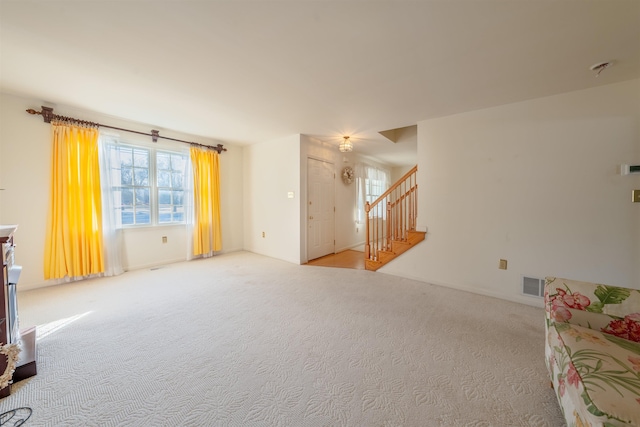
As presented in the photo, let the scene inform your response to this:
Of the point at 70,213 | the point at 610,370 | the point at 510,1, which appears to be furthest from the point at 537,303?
the point at 70,213

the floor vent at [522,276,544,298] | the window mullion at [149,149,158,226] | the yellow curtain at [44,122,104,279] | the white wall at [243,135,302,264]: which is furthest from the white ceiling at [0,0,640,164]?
the floor vent at [522,276,544,298]

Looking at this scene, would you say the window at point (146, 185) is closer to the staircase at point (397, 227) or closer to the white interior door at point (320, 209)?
the white interior door at point (320, 209)

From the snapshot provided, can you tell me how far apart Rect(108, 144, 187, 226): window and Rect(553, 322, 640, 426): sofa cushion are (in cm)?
520

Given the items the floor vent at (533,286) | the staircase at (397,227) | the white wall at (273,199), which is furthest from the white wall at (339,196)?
the floor vent at (533,286)

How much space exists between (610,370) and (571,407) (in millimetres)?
236

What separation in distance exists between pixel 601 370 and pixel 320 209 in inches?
163

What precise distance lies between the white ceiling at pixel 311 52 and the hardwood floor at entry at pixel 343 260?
2673 millimetres

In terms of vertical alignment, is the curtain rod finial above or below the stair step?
above

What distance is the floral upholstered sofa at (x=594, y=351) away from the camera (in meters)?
0.86

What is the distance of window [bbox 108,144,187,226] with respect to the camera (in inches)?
145

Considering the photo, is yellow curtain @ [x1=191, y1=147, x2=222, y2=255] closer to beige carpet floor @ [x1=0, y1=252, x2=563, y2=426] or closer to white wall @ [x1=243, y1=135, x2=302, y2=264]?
white wall @ [x1=243, y1=135, x2=302, y2=264]

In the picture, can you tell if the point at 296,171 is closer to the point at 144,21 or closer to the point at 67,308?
the point at 144,21

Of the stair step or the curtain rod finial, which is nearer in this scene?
the curtain rod finial

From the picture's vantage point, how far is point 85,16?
5.20 feet
